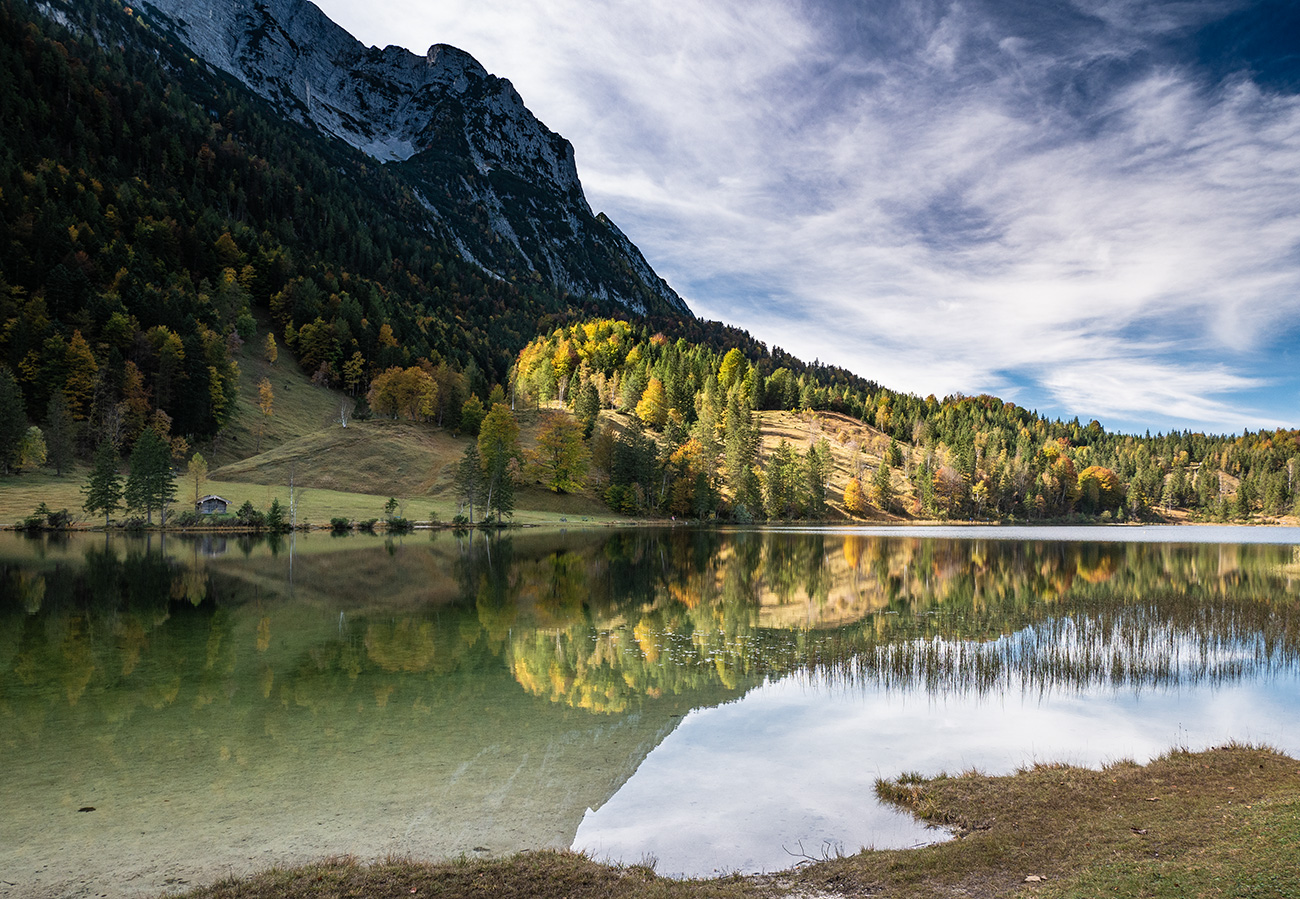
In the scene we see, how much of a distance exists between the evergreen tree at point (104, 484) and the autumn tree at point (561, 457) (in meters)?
58.1

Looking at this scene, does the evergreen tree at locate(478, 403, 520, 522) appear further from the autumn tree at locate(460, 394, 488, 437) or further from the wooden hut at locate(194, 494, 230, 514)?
the wooden hut at locate(194, 494, 230, 514)

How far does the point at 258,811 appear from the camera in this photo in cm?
1127

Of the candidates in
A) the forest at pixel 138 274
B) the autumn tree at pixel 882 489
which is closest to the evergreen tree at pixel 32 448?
the forest at pixel 138 274

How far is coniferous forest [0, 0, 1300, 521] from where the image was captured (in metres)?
104

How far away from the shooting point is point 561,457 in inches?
4584

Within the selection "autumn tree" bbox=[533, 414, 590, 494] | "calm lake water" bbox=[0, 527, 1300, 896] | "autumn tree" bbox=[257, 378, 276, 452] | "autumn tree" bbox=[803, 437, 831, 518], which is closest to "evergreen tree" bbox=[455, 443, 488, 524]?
"autumn tree" bbox=[533, 414, 590, 494]

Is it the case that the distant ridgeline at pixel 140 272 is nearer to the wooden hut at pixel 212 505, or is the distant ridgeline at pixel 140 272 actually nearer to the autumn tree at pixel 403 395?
the autumn tree at pixel 403 395

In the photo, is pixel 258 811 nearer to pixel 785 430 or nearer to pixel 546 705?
pixel 546 705

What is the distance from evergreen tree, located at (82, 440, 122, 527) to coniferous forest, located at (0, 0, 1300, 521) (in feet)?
4.67

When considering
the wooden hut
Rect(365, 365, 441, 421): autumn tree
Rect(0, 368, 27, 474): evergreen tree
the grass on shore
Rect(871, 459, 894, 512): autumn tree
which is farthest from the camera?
Rect(871, 459, 894, 512): autumn tree

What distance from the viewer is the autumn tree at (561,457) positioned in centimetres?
11631

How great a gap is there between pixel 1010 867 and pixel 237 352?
513 ft

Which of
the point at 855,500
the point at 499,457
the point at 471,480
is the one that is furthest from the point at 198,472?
the point at 855,500

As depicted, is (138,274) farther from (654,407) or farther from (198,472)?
(654,407)
